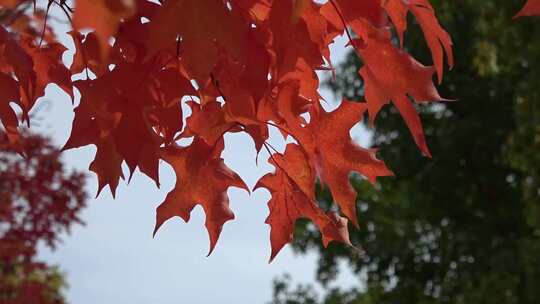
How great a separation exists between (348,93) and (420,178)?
2236 millimetres

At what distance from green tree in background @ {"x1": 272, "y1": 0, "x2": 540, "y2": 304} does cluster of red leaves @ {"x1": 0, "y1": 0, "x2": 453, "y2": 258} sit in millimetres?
12576

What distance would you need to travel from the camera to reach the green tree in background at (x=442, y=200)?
15289 millimetres

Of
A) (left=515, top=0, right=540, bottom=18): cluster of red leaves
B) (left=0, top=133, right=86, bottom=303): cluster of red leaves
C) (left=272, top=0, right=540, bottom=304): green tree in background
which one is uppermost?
(left=515, top=0, right=540, bottom=18): cluster of red leaves

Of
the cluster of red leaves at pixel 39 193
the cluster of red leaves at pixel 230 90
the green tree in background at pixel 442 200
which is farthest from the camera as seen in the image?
the green tree in background at pixel 442 200

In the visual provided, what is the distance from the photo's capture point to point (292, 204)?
211cm

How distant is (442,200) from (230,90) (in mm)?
14524

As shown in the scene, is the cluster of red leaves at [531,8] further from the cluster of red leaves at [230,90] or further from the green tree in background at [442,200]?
the green tree in background at [442,200]

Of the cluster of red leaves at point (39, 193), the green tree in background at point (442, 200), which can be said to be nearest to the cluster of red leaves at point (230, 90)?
the cluster of red leaves at point (39, 193)

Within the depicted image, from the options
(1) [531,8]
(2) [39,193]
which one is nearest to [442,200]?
(2) [39,193]

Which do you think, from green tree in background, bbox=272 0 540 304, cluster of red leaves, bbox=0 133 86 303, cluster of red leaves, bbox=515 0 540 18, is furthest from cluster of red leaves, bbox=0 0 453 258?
green tree in background, bbox=272 0 540 304

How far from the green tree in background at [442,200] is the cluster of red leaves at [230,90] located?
12576 millimetres

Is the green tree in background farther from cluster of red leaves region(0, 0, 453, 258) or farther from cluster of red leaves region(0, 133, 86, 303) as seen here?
cluster of red leaves region(0, 0, 453, 258)

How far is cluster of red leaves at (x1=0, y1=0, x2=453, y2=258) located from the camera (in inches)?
64.1

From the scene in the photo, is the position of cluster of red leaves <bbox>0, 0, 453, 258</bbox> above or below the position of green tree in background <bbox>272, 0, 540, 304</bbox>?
above
